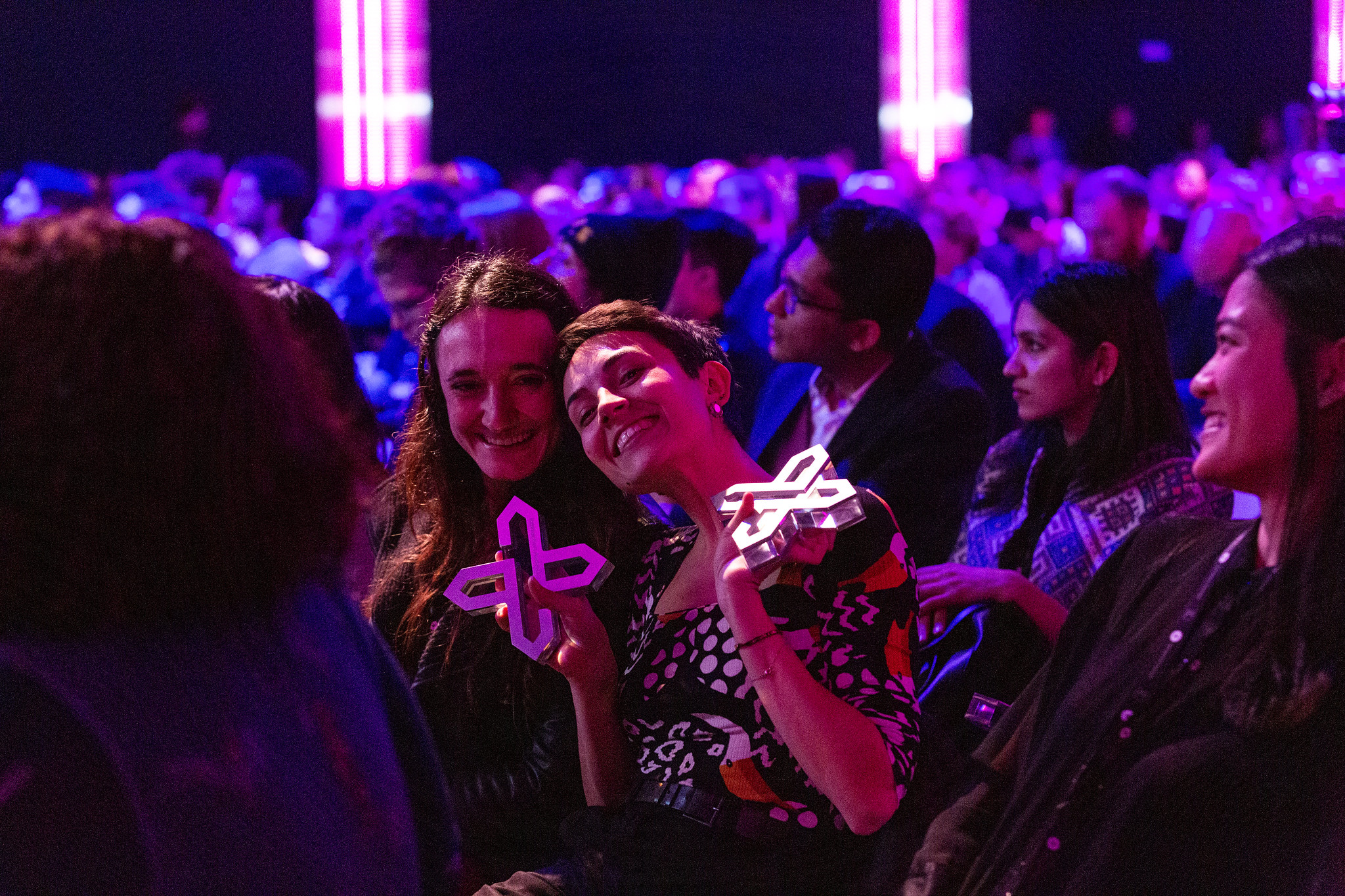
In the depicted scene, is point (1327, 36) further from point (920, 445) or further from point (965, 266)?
point (920, 445)

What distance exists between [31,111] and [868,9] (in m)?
9.20

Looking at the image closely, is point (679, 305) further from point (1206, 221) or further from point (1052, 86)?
point (1052, 86)

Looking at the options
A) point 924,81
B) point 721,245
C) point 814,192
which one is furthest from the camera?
point 924,81

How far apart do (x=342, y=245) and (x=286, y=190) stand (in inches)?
25.1

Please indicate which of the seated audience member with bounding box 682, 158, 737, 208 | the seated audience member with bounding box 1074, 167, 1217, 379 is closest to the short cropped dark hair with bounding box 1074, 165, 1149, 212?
the seated audience member with bounding box 1074, 167, 1217, 379

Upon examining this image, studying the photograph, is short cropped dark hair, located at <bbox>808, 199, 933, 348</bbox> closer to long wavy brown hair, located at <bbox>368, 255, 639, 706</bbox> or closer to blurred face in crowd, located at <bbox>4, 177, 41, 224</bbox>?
long wavy brown hair, located at <bbox>368, 255, 639, 706</bbox>

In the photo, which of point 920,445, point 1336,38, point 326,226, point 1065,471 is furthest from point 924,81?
point 1065,471

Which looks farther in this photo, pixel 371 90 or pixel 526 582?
pixel 371 90

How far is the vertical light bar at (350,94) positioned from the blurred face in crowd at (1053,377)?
37.3ft

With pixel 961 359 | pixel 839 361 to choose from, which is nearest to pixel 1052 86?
pixel 961 359

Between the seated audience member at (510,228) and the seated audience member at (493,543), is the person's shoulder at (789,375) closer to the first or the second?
the seated audience member at (510,228)

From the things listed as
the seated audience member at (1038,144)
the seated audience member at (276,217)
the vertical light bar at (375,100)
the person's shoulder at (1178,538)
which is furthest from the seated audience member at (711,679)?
the seated audience member at (1038,144)

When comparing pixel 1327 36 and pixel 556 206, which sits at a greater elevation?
pixel 1327 36

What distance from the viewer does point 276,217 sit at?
23.8ft
